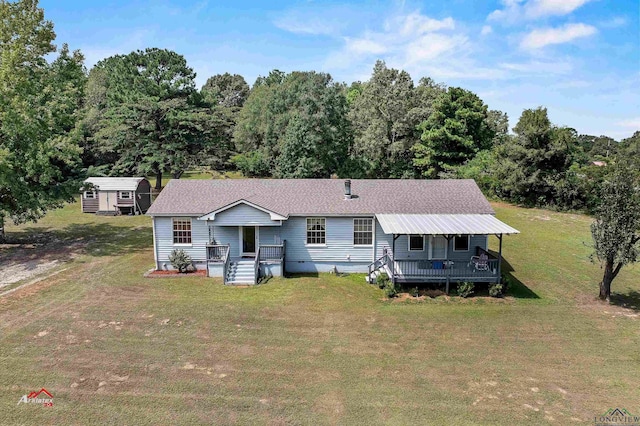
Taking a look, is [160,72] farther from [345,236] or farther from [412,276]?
[412,276]

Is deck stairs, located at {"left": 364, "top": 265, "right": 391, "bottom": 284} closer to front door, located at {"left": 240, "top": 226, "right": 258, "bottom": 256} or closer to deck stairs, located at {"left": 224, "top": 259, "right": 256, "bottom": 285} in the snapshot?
→ deck stairs, located at {"left": 224, "top": 259, "right": 256, "bottom": 285}

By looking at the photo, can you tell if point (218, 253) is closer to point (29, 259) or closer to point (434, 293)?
point (434, 293)

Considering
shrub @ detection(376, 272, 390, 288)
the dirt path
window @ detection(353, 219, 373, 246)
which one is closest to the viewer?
shrub @ detection(376, 272, 390, 288)

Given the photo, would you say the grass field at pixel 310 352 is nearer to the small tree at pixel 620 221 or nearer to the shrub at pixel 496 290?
the shrub at pixel 496 290

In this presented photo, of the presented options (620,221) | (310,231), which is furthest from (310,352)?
(620,221)

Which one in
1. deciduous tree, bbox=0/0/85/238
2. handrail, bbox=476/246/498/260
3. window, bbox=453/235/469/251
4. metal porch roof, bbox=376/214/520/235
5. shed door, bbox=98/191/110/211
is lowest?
handrail, bbox=476/246/498/260

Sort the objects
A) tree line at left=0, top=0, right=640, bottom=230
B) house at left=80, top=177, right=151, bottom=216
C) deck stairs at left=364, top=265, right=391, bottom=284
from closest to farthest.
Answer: deck stairs at left=364, top=265, right=391, bottom=284
house at left=80, top=177, right=151, bottom=216
tree line at left=0, top=0, right=640, bottom=230

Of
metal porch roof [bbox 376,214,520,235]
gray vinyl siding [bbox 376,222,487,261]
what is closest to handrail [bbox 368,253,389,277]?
gray vinyl siding [bbox 376,222,487,261]

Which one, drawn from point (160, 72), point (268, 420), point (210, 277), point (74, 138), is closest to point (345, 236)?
point (210, 277)
